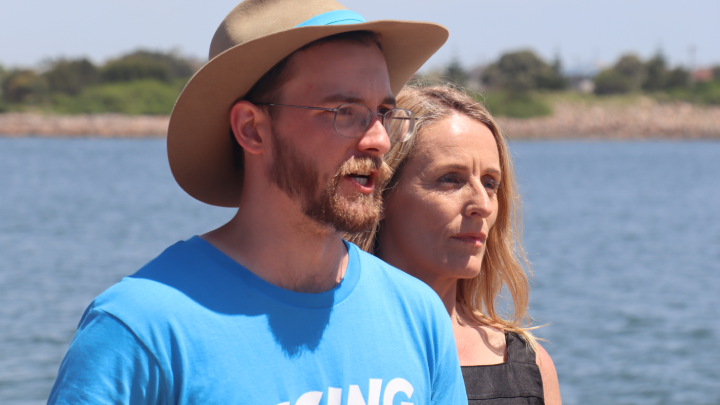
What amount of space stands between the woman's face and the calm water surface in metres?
0.82

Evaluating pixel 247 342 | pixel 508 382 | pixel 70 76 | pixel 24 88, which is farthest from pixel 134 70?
pixel 247 342

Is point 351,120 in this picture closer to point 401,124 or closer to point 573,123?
point 401,124

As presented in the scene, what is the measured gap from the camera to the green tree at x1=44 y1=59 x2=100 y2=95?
86.1m

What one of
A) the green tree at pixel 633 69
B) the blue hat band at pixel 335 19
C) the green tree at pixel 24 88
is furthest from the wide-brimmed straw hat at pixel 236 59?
the green tree at pixel 633 69

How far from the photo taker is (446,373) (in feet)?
6.09

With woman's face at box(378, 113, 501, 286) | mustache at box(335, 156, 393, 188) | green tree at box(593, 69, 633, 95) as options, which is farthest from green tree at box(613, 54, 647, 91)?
mustache at box(335, 156, 393, 188)

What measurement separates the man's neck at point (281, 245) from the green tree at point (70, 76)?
91331mm

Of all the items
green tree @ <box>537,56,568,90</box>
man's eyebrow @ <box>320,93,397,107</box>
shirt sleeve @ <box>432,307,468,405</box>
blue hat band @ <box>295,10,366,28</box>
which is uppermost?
green tree @ <box>537,56,568,90</box>

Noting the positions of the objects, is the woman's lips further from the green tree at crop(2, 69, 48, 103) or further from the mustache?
the green tree at crop(2, 69, 48, 103)

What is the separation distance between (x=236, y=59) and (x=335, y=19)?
9.6 inches

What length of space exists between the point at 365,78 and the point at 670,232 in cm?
2638

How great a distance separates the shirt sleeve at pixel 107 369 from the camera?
144cm

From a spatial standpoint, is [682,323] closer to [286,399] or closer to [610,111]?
[286,399]

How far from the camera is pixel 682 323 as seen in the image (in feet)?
45.0
